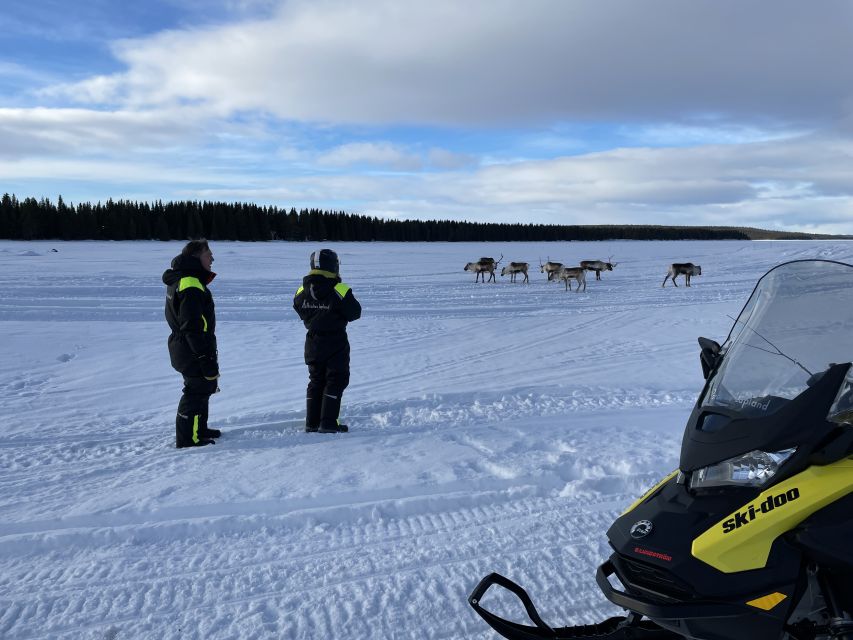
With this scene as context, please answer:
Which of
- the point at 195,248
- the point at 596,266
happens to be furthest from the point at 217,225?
the point at 195,248

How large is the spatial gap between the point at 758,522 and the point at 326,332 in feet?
13.3

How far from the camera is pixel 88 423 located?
6.18 m

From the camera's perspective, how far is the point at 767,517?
6.85ft

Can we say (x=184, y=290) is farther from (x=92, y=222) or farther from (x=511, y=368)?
(x=92, y=222)

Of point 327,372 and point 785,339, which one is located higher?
point 785,339

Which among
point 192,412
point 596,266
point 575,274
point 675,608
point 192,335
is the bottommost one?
point 192,412

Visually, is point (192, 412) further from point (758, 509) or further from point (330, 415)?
point (758, 509)

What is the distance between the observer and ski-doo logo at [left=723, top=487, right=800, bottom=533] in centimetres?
210

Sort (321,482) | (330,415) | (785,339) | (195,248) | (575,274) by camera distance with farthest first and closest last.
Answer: (575,274), (330,415), (195,248), (321,482), (785,339)

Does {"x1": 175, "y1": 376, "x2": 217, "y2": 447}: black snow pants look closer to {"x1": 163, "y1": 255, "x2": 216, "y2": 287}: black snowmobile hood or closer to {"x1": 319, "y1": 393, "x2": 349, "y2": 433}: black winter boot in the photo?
{"x1": 163, "y1": 255, "x2": 216, "y2": 287}: black snowmobile hood

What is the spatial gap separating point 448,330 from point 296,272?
14479 mm

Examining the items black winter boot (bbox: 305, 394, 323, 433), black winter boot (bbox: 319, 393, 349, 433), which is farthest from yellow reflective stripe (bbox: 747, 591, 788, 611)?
black winter boot (bbox: 305, 394, 323, 433)

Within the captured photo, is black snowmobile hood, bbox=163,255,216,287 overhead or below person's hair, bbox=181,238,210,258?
below

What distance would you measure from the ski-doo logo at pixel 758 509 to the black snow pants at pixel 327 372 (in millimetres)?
3906
